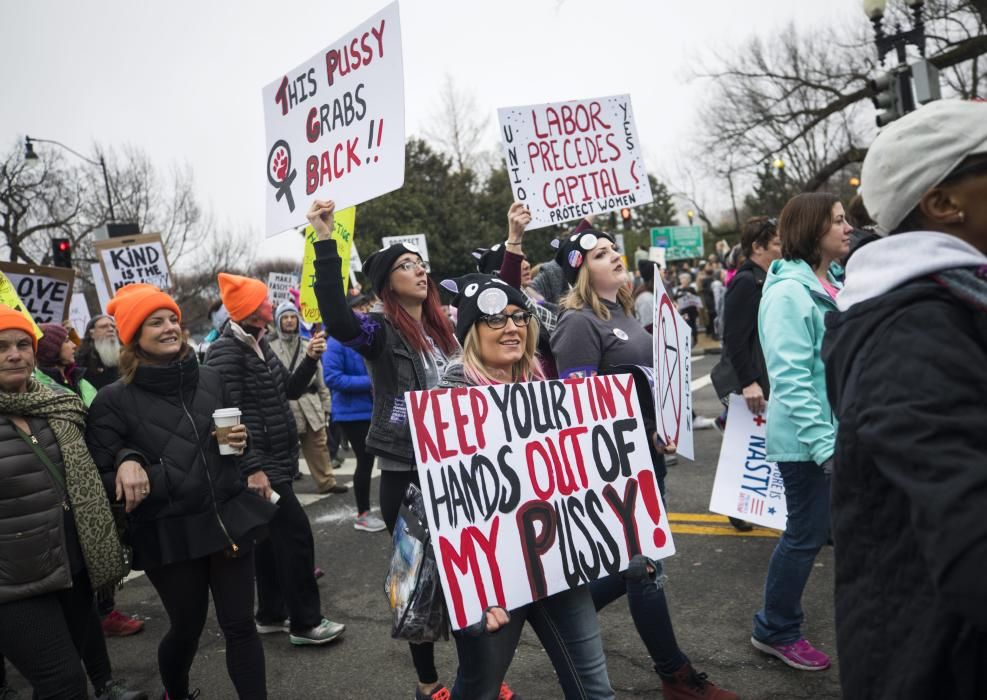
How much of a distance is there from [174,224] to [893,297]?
34246 mm

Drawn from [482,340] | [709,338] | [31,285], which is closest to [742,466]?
[482,340]

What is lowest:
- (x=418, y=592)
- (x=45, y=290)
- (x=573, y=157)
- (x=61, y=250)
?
(x=418, y=592)

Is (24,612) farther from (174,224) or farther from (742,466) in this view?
(174,224)

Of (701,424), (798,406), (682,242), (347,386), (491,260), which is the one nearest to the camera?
(798,406)

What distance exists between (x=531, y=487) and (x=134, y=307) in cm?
193

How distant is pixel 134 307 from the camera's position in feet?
10.8

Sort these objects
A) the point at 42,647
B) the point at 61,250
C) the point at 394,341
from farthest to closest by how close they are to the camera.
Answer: the point at 61,250, the point at 394,341, the point at 42,647

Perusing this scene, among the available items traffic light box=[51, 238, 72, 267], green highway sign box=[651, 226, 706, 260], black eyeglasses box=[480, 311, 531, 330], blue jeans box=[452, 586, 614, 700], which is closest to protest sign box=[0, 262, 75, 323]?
black eyeglasses box=[480, 311, 531, 330]

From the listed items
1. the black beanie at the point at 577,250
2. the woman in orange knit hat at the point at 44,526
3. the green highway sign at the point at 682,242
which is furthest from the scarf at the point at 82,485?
the green highway sign at the point at 682,242

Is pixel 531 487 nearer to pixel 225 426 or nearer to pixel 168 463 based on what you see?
pixel 225 426

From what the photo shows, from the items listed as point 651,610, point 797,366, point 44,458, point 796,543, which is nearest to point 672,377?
point 797,366

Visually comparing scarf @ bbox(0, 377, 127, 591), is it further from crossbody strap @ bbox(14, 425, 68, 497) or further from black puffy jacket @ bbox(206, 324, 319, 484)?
black puffy jacket @ bbox(206, 324, 319, 484)

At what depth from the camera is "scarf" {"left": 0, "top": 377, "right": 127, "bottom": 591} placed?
10.2 ft

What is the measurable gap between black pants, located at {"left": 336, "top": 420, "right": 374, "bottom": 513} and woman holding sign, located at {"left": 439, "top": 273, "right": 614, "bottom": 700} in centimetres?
354
